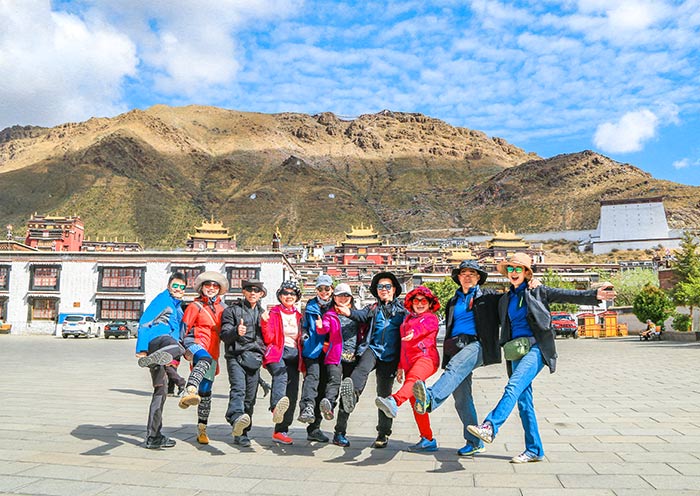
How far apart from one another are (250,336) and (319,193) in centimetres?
14531

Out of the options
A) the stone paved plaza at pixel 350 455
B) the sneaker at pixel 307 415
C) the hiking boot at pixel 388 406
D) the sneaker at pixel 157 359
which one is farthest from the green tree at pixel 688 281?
the sneaker at pixel 157 359

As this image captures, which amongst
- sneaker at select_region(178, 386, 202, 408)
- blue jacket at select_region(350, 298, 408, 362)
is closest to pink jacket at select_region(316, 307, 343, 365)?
blue jacket at select_region(350, 298, 408, 362)

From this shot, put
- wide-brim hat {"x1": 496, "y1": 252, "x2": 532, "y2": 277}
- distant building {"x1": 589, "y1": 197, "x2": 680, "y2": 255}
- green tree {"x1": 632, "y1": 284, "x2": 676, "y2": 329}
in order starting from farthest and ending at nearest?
distant building {"x1": 589, "y1": 197, "x2": 680, "y2": 255} → green tree {"x1": 632, "y1": 284, "x2": 676, "y2": 329} → wide-brim hat {"x1": 496, "y1": 252, "x2": 532, "y2": 277}

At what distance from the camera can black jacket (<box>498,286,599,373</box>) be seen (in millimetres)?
5082

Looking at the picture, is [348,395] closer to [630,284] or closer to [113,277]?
[113,277]

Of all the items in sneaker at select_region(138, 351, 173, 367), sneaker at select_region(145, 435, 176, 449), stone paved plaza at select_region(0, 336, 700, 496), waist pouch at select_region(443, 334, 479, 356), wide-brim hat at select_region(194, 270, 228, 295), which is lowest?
stone paved plaza at select_region(0, 336, 700, 496)

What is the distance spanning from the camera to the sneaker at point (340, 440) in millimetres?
5836

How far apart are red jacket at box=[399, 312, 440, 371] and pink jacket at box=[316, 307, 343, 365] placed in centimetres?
64

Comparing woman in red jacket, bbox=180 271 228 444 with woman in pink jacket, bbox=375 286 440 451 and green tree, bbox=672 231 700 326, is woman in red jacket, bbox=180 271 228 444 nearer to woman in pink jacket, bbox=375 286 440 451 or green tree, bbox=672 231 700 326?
woman in pink jacket, bbox=375 286 440 451

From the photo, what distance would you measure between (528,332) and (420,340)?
39.0 inches

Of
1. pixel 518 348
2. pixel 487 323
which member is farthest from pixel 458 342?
pixel 518 348

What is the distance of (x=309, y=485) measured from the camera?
4.38 m

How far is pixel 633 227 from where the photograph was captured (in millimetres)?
103562

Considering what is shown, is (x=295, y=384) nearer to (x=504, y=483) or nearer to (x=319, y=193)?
(x=504, y=483)
